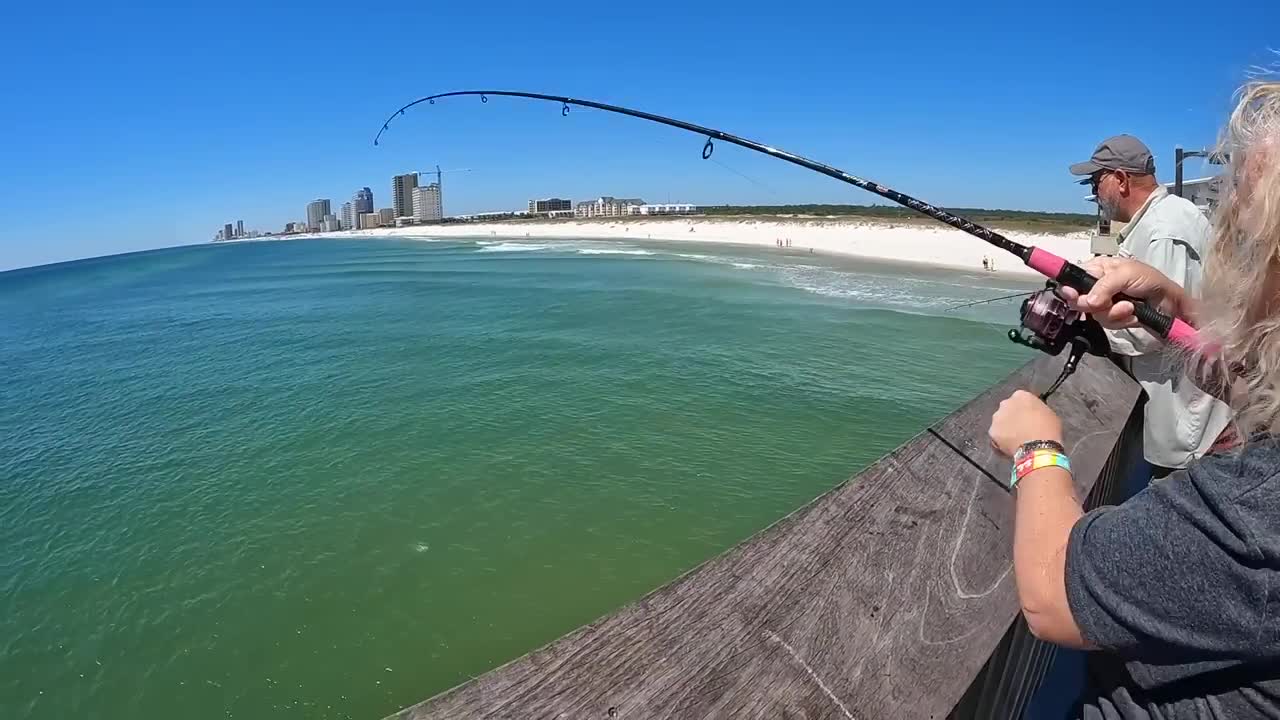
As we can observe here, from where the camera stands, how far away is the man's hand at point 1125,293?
5.65 feet

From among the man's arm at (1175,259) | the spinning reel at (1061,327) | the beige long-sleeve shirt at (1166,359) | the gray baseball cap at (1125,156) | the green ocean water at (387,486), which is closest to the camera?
the spinning reel at (1061,327)

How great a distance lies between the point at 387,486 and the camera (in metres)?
7.26

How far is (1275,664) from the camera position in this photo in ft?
2.48

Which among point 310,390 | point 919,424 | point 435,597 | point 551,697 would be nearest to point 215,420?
point 310,390

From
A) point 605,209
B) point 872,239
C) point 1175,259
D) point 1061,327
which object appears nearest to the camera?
point 1061,327

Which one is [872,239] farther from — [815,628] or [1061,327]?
[815,628]

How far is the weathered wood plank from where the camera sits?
0.94 metres

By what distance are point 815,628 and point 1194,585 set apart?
19.8 inches

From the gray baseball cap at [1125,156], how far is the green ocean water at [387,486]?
3935 mm

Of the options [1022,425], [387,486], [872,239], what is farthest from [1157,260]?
[872,239]

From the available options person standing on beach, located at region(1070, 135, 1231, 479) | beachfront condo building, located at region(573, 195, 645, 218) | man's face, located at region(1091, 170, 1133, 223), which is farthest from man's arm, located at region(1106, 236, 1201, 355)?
beachfront condo building, located at region(573, 195, 645, 218)

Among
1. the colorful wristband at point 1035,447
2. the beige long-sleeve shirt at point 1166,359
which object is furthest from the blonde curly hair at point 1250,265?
the beige long-sleeve shirt at point 1166,359

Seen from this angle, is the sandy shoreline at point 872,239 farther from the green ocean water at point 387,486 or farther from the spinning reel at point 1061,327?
the spinning reel at point 1061,327

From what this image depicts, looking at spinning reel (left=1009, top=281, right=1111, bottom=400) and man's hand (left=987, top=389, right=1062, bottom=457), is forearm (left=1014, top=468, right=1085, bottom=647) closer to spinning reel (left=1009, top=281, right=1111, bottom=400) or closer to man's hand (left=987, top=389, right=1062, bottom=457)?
man's hand (left=987, top=389, right=1062, bottom=457)
